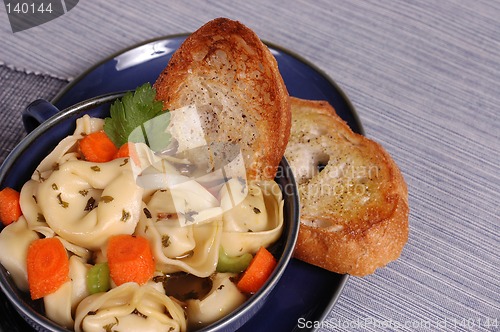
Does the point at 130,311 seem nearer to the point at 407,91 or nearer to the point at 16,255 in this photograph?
the point at 16,255

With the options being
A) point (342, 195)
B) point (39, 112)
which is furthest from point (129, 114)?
point (342, 195)

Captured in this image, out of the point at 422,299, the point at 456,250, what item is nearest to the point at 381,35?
the point at 456,250

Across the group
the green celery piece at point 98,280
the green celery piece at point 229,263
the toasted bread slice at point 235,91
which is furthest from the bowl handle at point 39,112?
the green celery piece at point 229,263

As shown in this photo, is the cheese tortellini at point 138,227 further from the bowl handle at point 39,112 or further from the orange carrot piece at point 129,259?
the bowl handle at point 39,112

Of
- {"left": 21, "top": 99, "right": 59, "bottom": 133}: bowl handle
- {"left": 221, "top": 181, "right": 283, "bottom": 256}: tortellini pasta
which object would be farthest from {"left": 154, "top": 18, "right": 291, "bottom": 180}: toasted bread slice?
{"left": 21, "top": 99, "right": 59, "bottom": 133}: bowl handle

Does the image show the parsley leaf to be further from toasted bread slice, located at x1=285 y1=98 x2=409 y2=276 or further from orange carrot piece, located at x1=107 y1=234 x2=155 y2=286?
toasted bread slice, located at x1=285 y1=98 x2=409 y2=276

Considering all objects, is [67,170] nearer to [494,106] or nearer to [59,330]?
[59,330]
